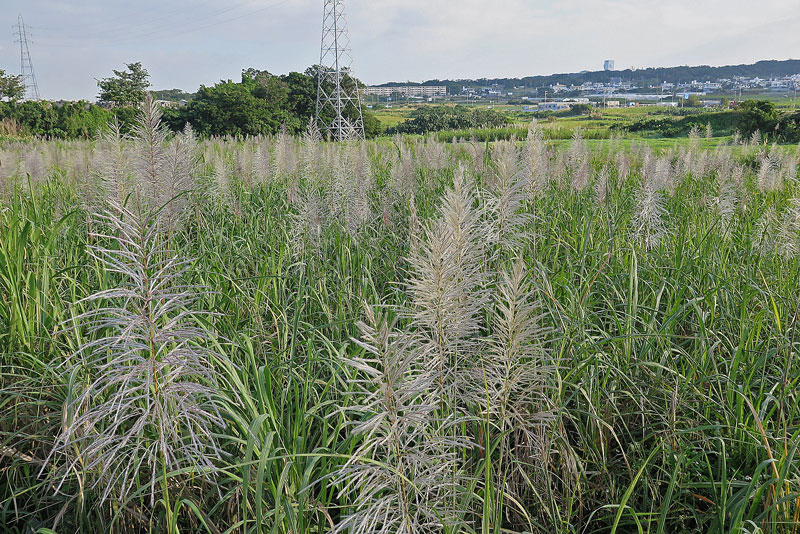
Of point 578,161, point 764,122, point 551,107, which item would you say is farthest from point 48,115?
point 551,107

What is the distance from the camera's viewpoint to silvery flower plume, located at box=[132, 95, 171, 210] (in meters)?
2.38

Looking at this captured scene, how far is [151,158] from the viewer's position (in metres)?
2.57

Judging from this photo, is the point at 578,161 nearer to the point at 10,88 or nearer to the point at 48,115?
the point at 48,115

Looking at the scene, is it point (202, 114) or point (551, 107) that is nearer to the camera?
point (202, 114)

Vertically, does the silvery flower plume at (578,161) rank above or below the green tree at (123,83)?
below

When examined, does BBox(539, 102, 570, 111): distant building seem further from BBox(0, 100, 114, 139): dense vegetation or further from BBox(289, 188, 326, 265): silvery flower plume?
BBox(289, 188, 326, 265): silvery flower plume

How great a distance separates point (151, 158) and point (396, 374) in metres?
2.14

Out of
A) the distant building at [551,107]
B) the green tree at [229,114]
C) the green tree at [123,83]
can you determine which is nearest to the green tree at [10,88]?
the green tree at [123,83]

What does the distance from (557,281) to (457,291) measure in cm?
179

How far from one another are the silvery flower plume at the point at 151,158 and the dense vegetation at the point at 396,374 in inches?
0.8

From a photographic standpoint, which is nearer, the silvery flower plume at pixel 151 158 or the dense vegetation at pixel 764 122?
the silvery flower plume at pixel 151 158

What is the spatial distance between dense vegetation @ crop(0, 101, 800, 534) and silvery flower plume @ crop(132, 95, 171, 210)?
2 centimetres

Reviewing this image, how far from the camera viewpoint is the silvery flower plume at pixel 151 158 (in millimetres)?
2385

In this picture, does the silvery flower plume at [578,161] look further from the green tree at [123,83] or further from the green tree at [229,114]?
the green tree at [123,83]
